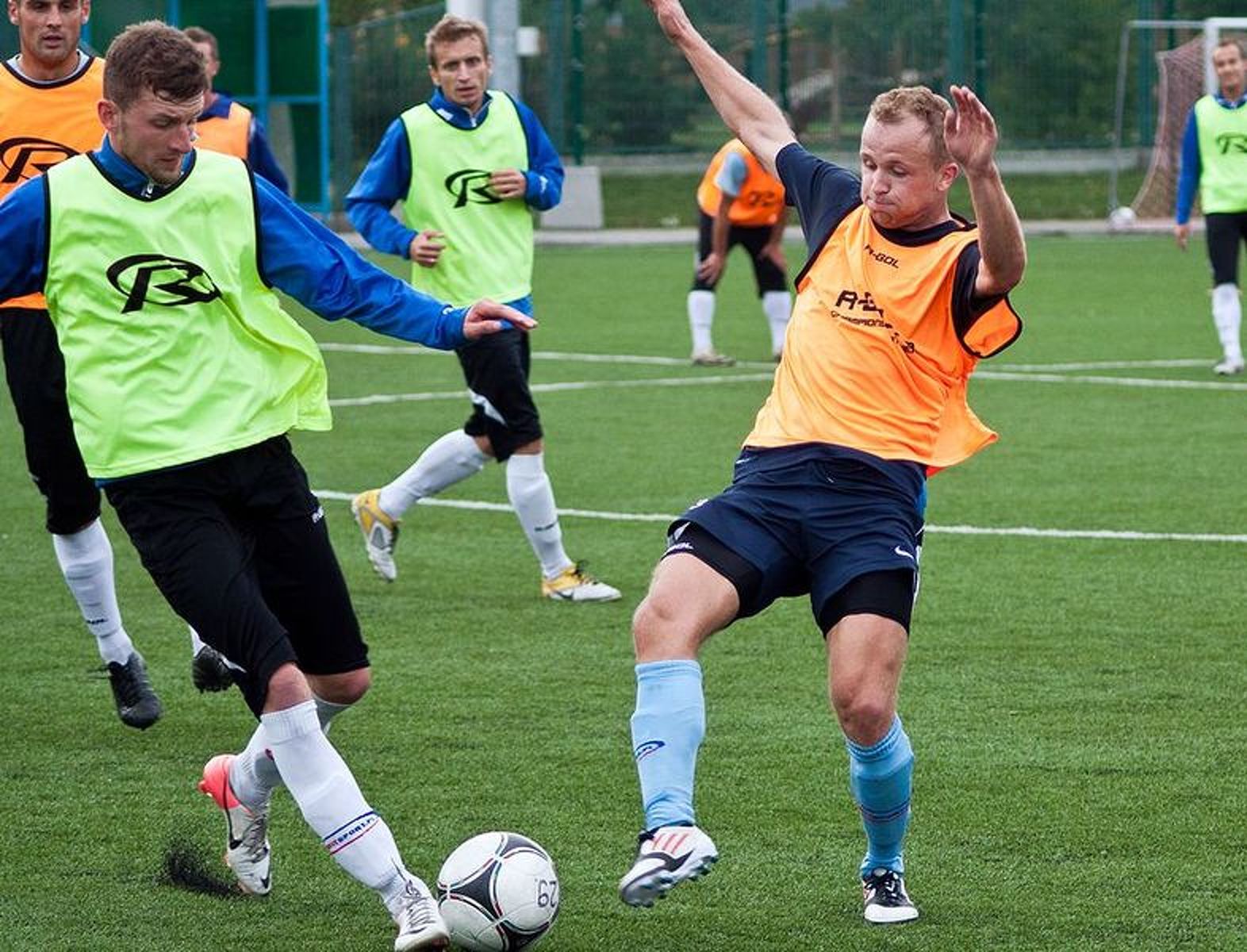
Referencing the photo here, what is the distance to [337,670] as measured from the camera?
5.04 meters

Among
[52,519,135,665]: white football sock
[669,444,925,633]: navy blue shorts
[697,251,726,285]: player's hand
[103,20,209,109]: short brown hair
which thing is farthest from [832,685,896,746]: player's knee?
[697,251,726,285]: player's hand

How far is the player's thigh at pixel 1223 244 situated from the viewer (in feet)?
52.6

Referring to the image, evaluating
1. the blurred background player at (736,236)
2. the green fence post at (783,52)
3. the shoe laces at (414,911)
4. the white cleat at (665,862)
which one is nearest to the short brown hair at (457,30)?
the shoe laces at (414,911)

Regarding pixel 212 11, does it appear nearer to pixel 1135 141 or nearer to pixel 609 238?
pixel 609 238

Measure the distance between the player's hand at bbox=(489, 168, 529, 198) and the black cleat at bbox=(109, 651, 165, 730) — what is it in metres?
3.08

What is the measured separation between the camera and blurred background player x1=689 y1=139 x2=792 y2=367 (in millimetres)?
16547

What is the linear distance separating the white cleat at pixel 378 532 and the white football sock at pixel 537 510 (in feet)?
1.96

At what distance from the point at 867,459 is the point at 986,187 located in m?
0.66

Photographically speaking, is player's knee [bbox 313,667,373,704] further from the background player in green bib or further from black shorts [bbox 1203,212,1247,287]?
black shorts [bbox 1203,212,1247,287]

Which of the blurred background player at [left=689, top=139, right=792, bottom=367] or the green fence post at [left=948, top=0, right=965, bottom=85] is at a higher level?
the green fence post at [left=948, top=0, right=965, bottom=85]

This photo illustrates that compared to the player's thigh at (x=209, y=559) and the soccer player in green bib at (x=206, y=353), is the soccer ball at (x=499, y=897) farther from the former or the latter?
the player's thigh at (x=209, y=559)

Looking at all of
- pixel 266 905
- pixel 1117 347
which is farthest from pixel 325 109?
pixel 266 905

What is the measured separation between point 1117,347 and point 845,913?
1310 cm

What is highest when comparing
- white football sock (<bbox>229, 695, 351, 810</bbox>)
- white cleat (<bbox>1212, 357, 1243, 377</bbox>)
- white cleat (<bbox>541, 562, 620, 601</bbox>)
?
white football sock (<bbox>229, 695, 351, 810</bbox>)
